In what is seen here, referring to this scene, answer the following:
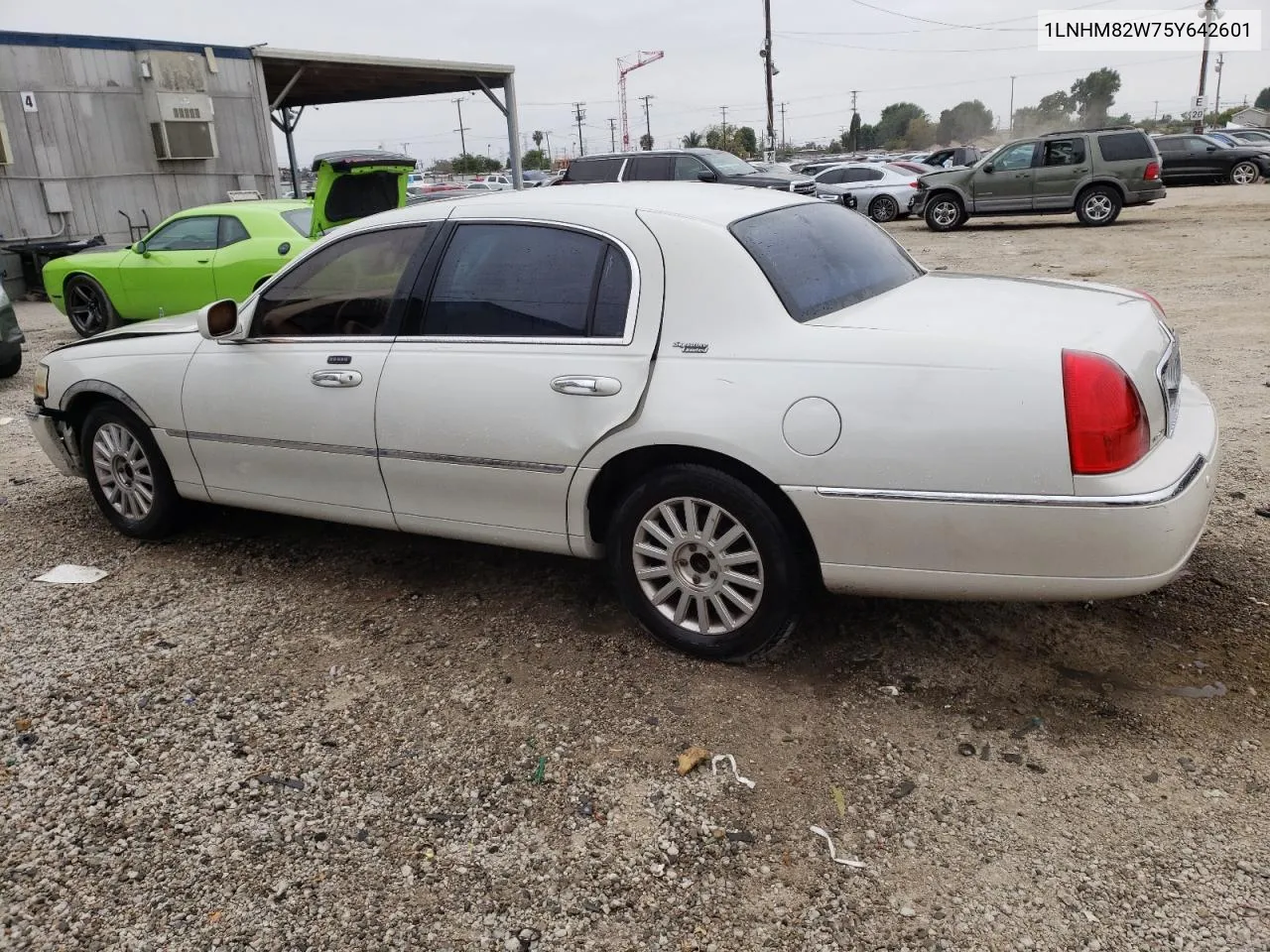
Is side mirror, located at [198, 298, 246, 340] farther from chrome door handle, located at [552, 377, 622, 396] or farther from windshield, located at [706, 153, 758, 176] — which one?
windshield, located at [706, 153, 758, 176]

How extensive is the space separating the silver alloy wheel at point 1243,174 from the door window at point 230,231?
2620 cm

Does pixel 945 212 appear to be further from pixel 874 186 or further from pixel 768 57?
pixel 768 57

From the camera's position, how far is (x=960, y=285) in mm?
3805

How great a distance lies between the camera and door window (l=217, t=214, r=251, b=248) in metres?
10.4

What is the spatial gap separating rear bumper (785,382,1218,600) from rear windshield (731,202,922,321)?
70 centimetres

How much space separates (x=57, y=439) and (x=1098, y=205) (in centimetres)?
1851

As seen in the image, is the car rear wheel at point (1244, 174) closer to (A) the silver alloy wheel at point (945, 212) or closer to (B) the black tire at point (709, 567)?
(A) the silver alloy wheel at point (945, 212)

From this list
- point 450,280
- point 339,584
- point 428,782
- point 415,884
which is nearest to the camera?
point 415,884

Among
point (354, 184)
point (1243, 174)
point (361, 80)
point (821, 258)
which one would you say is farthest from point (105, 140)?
point (1243, 174)

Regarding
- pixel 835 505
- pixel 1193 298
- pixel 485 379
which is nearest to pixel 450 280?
pixel 485 379

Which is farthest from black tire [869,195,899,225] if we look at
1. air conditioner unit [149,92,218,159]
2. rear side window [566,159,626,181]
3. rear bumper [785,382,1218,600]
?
rear bumper [785,382,1218,600]

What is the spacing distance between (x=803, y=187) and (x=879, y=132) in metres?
101

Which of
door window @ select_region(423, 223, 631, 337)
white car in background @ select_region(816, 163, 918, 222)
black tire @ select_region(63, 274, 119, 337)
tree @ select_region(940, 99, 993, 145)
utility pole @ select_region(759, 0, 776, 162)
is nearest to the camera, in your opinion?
door window @ select_region(423, 223, 631, 337)

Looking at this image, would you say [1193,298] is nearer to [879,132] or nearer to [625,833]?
[625,833]
